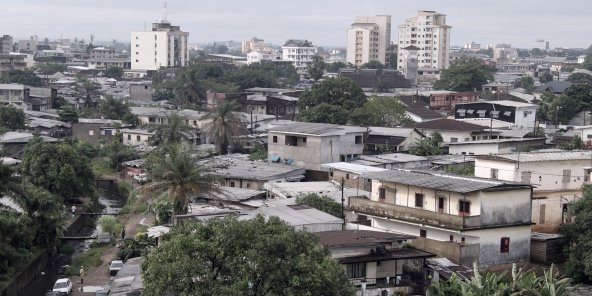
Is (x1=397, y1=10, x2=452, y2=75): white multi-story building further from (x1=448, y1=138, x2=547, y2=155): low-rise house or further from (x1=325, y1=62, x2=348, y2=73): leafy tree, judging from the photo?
(x1=448, y1=138, x2=547, y2=155): low-rise house

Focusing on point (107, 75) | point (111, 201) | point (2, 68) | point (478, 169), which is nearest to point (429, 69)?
point (107, 75)

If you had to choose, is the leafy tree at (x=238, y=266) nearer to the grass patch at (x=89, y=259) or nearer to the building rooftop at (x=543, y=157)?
the grass patch at (x=89, y=259)

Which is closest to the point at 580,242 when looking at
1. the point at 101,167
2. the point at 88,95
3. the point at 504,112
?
the point at 101,167

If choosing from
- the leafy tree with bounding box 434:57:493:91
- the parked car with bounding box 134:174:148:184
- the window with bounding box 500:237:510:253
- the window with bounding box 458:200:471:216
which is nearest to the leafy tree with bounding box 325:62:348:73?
the leafy tree with bounding box 434:57:493:91

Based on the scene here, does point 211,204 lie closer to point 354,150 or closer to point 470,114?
point 354,150

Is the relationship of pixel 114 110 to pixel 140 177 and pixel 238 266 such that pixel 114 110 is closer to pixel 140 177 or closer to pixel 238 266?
pixel 140 177

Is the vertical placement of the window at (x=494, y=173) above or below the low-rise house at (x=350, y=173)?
above

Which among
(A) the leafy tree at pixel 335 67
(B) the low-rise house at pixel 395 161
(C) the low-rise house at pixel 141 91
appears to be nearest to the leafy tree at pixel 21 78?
(C) the low-rise house at pixel 141 91
